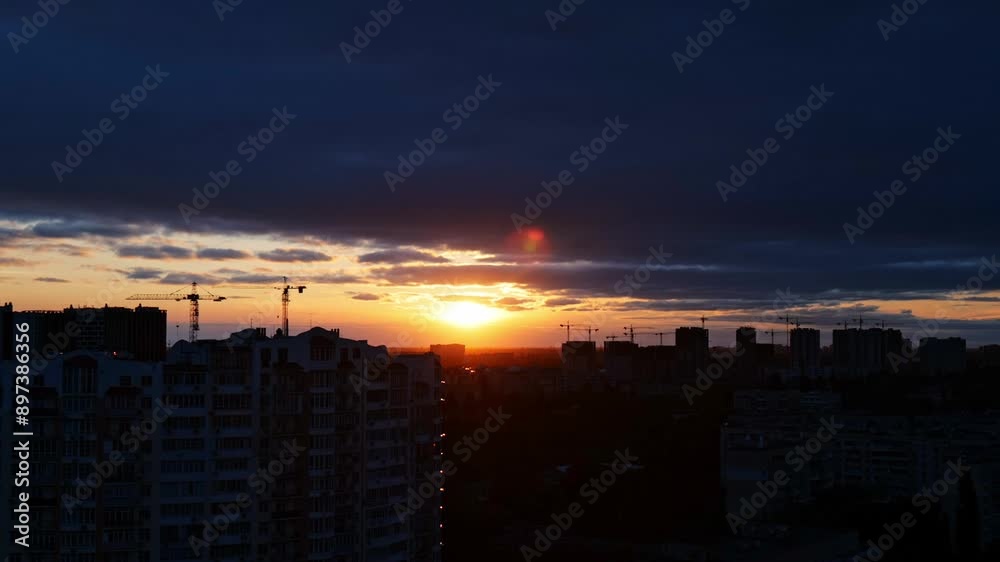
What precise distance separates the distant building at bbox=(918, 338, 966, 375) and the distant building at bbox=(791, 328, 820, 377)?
9.33 meters

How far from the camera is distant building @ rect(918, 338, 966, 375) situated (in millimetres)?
83688

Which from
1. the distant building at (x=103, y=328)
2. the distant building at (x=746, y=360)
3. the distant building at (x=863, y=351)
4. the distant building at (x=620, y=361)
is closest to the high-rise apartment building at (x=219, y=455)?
the distant building at (x=103, y=328)

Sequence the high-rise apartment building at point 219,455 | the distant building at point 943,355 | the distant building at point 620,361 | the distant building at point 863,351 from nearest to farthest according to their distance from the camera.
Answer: the high-rise apartment building at point 219,455, the distant building at point 943,355, the distant building at point 863,351, the distant building at point 620,361

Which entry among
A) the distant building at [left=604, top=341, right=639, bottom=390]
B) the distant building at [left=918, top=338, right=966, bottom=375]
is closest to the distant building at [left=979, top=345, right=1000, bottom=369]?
the distant building at [left=918, top=338, right=966, bottom=375]

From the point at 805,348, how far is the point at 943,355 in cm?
1180

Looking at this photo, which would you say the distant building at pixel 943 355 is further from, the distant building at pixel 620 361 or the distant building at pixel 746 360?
the distant building at pixel 620 361

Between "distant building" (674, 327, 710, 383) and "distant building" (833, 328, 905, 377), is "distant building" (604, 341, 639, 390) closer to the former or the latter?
"distant building" (674, 327, 710, 383)

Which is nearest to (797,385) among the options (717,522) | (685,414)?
(685,414)

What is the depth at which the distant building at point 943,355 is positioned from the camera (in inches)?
3295

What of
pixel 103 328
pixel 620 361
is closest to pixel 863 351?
pixel 620 361

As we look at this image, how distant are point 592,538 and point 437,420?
9.95 meters

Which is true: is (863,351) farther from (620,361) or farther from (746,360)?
(620,361)

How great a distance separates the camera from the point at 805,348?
9300 cm

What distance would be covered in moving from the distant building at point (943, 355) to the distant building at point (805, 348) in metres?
9.33
